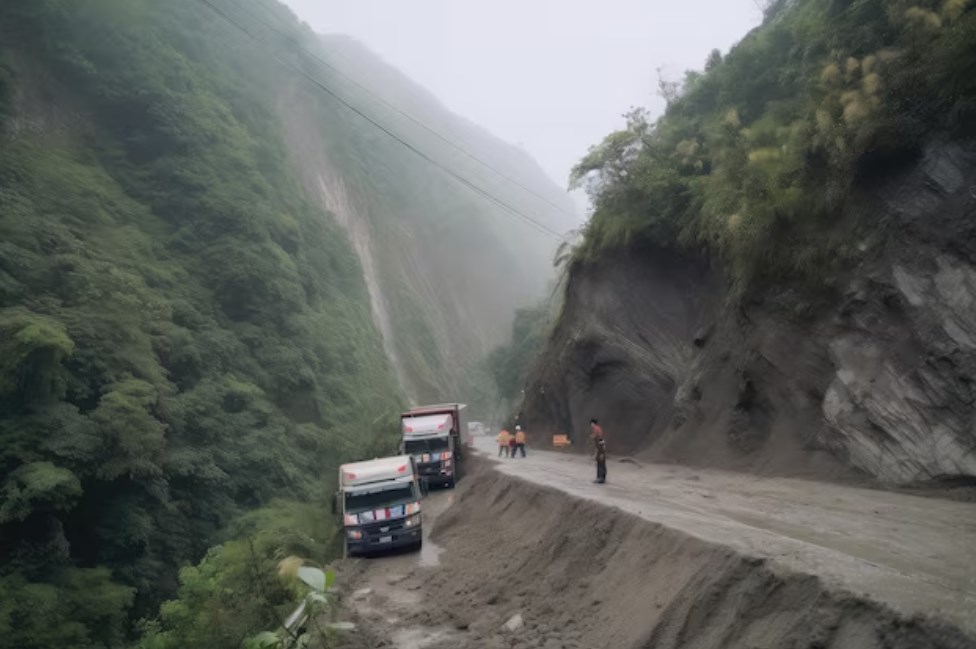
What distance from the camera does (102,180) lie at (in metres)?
36.6

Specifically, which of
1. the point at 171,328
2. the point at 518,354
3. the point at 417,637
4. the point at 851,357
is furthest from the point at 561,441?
the point at 518,354

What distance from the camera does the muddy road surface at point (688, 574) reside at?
591cm

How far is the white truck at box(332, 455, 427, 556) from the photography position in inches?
674

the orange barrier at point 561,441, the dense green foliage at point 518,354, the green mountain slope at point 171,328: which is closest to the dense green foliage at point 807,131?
the orange barrier at point 561,441

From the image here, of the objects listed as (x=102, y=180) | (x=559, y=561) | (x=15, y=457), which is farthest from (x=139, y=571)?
(x=102, y=180)

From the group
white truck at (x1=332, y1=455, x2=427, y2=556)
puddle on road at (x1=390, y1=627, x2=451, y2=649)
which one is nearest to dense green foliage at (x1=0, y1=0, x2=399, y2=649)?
white truck at (x1=332, y1=455, x2=427, y2=556)

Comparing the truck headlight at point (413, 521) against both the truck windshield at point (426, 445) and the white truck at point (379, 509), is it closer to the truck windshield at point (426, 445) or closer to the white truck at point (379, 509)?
the white truck at point (379, 509)

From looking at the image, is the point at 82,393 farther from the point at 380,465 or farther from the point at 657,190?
the point at 657,190

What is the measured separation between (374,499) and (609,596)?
31.2 feet

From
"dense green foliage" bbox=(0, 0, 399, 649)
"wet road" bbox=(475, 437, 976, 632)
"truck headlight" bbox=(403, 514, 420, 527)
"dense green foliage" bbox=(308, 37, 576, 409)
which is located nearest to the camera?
"wet road" bbox=(475, 437, 976, 632)

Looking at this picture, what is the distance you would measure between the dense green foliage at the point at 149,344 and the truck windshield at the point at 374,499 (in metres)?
2.51

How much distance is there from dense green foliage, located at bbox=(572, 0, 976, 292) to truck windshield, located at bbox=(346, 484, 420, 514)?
11077mm

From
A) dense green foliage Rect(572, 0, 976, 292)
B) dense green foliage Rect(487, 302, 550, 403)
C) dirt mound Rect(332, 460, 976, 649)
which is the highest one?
dense green foliage Rect(572, 0, 976, 292)

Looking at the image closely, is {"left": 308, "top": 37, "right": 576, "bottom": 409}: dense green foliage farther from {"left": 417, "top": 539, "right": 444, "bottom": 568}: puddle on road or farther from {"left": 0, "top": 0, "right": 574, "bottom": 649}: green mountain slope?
{"left": 417, "top": 539, "right": 444, "bottom": 568}: puddle on road
